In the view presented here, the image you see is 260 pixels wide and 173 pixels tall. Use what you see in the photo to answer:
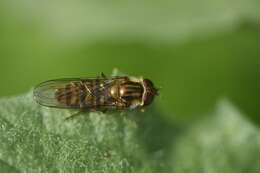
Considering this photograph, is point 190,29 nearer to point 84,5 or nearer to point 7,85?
point 84,5

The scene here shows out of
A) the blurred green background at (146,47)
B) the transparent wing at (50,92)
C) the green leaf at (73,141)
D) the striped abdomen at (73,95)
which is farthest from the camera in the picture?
the blurred green background at (146,47)

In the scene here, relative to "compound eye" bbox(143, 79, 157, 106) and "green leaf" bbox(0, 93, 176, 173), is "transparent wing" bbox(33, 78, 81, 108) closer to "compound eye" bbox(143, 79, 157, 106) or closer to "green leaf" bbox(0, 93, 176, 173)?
"green leaf" bbox(0, 93, 176, 173)

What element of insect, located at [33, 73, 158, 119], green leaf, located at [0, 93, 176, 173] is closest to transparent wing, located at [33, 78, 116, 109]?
insect, located at [33, 73, 158, 119]

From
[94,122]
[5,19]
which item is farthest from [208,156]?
[5,19]

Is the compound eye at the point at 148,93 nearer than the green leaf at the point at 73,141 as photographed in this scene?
No

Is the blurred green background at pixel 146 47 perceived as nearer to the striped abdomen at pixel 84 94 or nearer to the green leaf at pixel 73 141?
the striped abdomen at pixel 84 94

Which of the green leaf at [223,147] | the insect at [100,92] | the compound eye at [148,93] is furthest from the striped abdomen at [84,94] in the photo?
the green leaf at [223,147]

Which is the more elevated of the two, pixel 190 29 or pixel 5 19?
pixel 5 19
